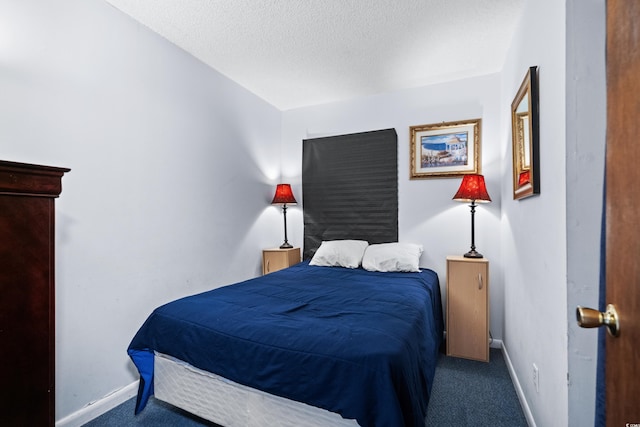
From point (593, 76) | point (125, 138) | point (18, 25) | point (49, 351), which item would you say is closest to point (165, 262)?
point (125, 138)

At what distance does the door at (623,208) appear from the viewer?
54cm

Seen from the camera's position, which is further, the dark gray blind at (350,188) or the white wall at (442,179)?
the dark gray blind at (350,188)

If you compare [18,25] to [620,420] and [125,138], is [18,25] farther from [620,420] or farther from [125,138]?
[620,420]

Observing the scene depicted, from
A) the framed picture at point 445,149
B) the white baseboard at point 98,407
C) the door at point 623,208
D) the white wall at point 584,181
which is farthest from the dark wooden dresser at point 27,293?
the framed picture at point 445,149

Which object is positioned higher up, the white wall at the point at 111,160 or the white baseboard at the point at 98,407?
the white wall at the point at 111,160

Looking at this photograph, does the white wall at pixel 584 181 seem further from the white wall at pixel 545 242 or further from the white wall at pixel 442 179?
the white wall at pixel 442 179

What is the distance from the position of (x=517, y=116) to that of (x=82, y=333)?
306 cm

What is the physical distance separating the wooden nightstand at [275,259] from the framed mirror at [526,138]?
7.43 ft

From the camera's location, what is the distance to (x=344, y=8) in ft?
6.46

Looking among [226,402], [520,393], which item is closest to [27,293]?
[226,402]

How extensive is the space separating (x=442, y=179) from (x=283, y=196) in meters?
1.74

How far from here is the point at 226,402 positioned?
5.11ft

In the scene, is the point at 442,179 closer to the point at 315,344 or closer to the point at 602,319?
the point at 315,344

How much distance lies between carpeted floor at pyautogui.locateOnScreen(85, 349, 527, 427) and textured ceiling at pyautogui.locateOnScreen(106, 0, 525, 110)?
2566 mm
